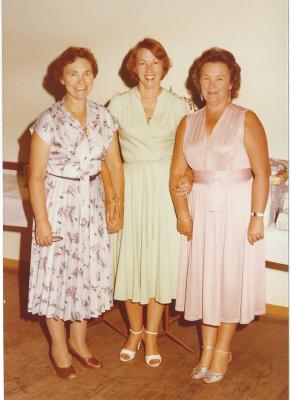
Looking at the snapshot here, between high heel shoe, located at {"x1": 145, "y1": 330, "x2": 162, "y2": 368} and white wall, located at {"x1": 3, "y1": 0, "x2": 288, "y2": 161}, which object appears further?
white wall, located at {"x1": 3, "y1": 0, "x2": 288, "y2": 161}

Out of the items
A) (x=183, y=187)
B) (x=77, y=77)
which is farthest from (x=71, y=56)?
(x=183, y=187)

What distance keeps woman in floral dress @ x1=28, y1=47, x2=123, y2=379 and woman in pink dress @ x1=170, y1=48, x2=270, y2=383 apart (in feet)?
1.31

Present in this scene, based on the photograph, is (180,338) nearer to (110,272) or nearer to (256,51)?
(110,272)

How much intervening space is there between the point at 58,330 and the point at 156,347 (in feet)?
1.99

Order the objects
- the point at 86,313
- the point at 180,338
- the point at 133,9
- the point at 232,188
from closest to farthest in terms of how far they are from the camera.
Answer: the point at 232,188 < the point at 86,313 < the point at 180,338 < the point at 133,9

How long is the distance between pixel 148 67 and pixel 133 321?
56.7 inches

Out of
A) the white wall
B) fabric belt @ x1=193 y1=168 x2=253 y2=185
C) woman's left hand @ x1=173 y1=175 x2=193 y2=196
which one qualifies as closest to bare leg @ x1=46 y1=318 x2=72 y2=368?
woman's left hand @ x1=173 y1=175 x2=193 y2=196

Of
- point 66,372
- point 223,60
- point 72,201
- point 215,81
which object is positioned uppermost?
point 223,60

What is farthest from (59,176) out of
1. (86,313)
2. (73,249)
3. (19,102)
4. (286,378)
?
(19,102)

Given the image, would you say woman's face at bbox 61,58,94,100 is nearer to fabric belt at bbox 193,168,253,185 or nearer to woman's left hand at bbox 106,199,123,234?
woman's left hand at bbox 106,199,123,234

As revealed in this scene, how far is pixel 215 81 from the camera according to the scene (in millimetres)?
2445

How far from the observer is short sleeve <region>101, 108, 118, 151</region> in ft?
8.42

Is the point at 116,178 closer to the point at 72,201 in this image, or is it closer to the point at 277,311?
the point at 72,201

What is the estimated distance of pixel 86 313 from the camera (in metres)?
2.64
